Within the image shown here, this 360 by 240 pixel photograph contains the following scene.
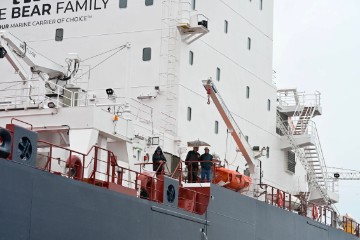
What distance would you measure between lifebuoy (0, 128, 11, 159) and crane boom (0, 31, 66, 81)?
7053 mm

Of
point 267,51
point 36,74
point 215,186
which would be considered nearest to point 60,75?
point 36,74

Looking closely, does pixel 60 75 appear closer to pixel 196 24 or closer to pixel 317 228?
pixel 196 24

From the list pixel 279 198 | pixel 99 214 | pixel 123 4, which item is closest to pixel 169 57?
pixel 123 4

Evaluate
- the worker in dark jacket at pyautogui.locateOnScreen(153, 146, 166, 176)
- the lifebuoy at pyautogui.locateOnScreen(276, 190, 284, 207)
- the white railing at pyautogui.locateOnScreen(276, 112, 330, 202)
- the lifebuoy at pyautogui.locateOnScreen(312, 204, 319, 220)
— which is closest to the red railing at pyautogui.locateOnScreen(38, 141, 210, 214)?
the worker in dark jacket at pyautogui.locateOnScreen(153, 146, 166, 176)

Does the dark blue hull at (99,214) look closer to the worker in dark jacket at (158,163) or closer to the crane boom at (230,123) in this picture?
the worker in dark jacket at (158,163)

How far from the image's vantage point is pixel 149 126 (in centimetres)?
2170

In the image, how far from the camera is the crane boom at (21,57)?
20203 millimetres

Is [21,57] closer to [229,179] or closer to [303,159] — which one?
[229,179]

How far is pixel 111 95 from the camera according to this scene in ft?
69.1

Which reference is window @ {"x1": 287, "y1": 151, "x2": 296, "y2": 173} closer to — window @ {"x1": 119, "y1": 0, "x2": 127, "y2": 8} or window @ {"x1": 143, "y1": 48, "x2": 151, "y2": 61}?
window @ {"x1": 143, "y1": 48, "x2": 151, "y2": 61}

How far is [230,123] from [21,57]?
680cm

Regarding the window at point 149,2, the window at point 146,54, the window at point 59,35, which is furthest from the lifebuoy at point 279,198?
the window at point 59,35

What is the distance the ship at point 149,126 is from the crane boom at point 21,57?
40mm

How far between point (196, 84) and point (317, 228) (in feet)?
21.7
